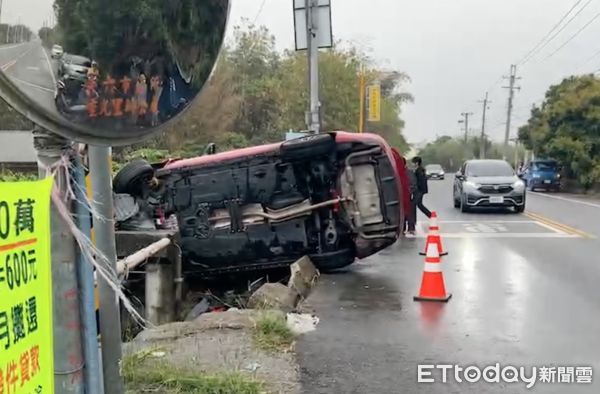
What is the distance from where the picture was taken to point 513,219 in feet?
59.1

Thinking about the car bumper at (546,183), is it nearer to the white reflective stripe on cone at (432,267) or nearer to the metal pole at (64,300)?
the white reflective stripe on cone at (432,267)

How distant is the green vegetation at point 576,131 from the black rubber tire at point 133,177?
Result: 29941 millimetres

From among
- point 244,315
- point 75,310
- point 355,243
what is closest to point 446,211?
point 355,243

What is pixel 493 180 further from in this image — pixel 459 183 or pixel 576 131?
pixel 576 131

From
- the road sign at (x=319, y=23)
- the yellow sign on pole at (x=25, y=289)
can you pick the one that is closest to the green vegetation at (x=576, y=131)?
the road sign at (x=319, y=23)

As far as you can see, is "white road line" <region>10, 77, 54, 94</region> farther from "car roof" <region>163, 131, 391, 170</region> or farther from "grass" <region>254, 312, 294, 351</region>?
"car roof" <region>163, 131, 391, 170</region>

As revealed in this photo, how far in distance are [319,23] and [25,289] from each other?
16407mm

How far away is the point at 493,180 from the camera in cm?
2002

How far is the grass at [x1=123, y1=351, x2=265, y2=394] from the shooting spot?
177 inches

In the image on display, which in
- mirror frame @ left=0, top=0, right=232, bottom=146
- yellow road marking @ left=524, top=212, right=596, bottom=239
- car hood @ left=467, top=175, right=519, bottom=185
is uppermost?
mirror frame @ left=0, top=0, right=232, bottom=146

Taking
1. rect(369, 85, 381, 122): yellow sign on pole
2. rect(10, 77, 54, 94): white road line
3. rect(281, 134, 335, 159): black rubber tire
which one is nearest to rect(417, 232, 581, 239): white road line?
rect(281, 134, 335, 159): black rubber tire

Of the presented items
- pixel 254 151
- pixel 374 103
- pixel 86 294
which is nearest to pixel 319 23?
pixel 374 103

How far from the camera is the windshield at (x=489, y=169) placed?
20.8m

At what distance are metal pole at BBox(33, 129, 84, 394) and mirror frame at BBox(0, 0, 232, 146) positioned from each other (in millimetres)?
353
